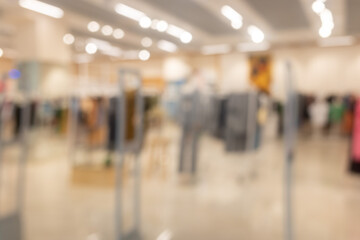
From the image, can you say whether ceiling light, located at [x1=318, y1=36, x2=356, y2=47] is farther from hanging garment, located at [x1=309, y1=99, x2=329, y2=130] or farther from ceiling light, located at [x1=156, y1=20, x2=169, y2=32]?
ceiling light, located at [x1=156, y1=20, x2=169, y2=32]

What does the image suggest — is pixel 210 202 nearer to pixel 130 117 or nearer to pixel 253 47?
pixel 130 117

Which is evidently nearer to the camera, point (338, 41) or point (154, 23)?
point (338, 41)

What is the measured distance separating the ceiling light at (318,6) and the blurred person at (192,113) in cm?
207

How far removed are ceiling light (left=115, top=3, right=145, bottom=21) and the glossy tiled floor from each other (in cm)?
193

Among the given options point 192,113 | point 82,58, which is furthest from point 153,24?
point 192,113

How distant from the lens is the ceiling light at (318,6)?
10.3ft

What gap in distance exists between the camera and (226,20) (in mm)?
4078

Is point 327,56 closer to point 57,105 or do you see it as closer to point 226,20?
point 226,20

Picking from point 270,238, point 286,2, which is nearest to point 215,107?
point 286,2

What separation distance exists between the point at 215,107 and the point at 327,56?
2.54 metres

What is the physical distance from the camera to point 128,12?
9.96ft

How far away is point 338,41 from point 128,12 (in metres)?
1.76

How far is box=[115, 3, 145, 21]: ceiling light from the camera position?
2.91 meters

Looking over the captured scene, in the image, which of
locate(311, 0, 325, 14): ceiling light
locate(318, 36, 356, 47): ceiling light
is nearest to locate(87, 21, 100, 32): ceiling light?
locate(311, 0, 325, 14): ceiling light
